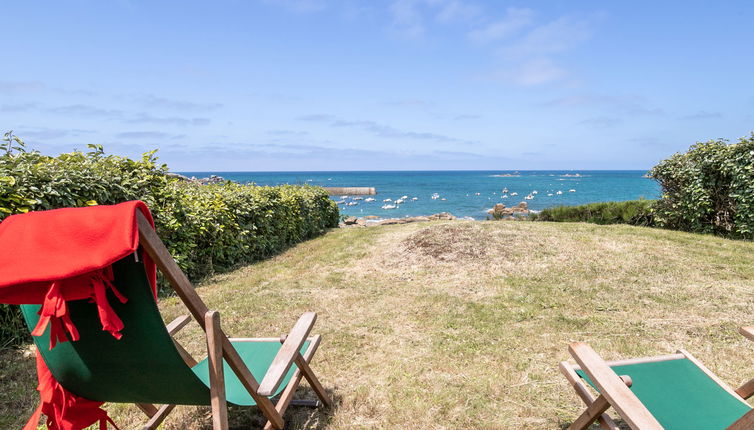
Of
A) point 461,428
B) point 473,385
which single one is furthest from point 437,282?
point 461,428

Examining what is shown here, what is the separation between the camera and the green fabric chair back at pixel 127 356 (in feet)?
6.03

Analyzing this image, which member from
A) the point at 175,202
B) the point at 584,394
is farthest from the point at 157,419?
the point at 175,202

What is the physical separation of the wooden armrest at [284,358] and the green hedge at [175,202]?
367 centimetres

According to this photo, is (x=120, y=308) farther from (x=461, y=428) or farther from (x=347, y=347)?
(x=347, y=347)

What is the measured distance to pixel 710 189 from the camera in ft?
33.0

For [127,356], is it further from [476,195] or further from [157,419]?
[476,195]

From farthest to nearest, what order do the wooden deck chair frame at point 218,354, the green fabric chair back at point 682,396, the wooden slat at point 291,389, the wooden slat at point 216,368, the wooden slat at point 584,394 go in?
the wooden slat at point 291,389, the wooden slat at point 584,394, the green fabric chair back at point 682,396, the wooden slat at point 216,368, the wooden deck chair frame at point 218,354

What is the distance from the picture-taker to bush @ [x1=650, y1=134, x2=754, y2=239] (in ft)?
30.4

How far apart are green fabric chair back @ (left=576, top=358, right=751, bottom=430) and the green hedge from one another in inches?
228

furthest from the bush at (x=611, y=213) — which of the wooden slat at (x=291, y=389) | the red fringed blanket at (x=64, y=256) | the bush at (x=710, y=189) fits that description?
the red fringed blanket at (x=64, y=256)

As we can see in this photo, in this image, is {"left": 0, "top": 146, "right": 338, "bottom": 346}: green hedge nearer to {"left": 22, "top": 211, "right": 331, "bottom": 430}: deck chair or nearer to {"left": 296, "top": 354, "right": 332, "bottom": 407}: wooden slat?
{"left": 22, "top": 211, "right": 331, "bottom": 430}: deck chair

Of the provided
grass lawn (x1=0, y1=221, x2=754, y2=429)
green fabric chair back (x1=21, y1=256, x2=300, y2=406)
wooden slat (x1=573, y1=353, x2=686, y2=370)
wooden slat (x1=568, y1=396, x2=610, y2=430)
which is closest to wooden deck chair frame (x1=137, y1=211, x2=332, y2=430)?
green fabric chair back (x1=21, y1=256, x2=300, y2=406)

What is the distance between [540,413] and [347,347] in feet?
6.88

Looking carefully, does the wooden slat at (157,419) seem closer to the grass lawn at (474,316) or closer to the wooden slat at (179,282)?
the grass lawn at (474,316)
